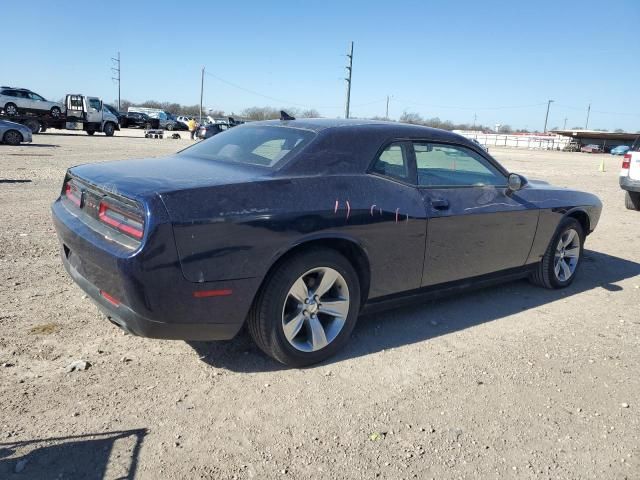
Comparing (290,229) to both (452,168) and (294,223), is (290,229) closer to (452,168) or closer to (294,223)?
(294,223)

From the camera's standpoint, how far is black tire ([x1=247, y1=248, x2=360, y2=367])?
315 cm

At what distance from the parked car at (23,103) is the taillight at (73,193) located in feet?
92.7

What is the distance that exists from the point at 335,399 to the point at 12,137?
809 inches

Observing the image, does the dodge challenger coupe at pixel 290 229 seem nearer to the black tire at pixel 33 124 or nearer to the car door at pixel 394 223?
the car door at pixel 394 223

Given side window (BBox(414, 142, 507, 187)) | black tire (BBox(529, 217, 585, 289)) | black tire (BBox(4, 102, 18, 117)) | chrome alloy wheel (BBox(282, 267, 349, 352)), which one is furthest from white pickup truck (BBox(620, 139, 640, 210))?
black tire (BBox(4, 102, 18, 117))

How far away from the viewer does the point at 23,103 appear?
94.0ft

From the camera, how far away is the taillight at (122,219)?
2779 mm

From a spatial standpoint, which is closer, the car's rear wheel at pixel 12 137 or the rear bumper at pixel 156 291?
the rear bumper at pixel 156 291

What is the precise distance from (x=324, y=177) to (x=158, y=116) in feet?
167

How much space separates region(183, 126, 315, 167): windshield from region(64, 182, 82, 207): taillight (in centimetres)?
95

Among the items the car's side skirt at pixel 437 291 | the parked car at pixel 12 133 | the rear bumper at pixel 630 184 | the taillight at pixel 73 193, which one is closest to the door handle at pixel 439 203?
the car's side skirt at pixel 437 291

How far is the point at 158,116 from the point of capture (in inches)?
1986

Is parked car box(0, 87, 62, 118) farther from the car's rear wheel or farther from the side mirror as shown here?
the side mirror

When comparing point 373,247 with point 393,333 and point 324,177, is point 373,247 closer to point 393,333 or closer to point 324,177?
point 324,177
